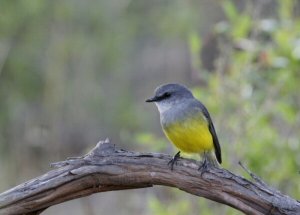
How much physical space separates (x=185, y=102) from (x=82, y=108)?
224 inches

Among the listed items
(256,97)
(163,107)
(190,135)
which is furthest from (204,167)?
(256,97)

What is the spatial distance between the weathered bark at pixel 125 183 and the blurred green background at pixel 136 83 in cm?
167

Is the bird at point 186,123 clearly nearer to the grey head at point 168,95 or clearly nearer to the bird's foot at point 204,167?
the grey head at point 168,95

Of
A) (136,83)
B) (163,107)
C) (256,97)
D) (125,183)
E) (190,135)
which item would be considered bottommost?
(125,183)

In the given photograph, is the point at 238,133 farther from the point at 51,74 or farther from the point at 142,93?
the point at 142,93

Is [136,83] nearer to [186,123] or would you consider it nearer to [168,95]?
[168,95]

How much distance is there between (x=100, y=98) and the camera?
33.7 ft

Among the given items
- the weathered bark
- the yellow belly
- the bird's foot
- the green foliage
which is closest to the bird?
the yellow belly

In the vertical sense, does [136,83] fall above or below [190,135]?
above

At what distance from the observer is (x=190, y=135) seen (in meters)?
4.52

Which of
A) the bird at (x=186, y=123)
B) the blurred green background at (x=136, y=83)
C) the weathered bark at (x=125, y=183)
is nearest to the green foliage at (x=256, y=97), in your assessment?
the blurred green background at (x=136, y=83)

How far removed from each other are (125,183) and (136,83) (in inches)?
380

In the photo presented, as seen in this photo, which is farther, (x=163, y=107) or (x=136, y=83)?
(x=136, y=83)

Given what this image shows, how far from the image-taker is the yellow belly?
4.47 meters
